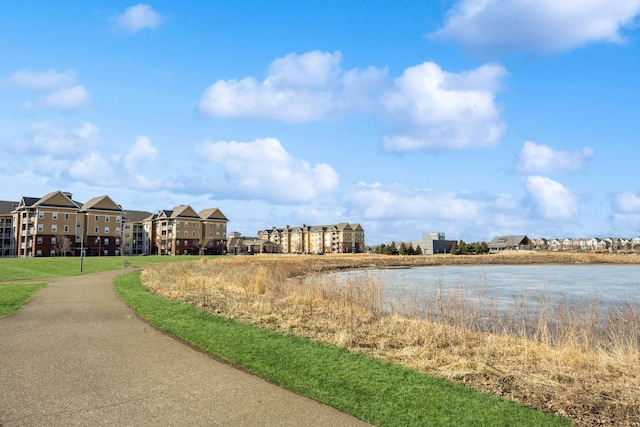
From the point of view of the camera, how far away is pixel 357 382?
7.03 metres

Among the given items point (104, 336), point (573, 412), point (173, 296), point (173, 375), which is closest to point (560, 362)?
point (573, 412)

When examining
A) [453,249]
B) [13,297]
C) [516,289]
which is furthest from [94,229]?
[516,289]

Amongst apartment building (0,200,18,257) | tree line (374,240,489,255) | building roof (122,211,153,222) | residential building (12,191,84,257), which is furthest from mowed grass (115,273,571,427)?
building roof (122,211,153,222)

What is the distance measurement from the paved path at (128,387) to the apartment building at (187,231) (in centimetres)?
9367

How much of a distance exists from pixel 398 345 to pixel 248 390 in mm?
4321

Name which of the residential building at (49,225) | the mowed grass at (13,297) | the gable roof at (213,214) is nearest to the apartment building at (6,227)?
the residential building at (49,225)

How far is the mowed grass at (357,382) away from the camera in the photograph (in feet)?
18.7

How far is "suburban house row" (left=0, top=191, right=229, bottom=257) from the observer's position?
77.9 m

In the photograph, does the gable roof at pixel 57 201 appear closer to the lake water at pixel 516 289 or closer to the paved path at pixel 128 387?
the lake water at pixel 516 289

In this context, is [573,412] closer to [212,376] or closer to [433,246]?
[212,376]

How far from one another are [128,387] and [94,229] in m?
87.0

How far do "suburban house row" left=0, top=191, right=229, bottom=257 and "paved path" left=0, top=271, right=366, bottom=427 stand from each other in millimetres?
58980

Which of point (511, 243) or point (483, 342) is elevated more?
point (511, 243)

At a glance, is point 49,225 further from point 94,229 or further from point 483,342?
point 483,342
